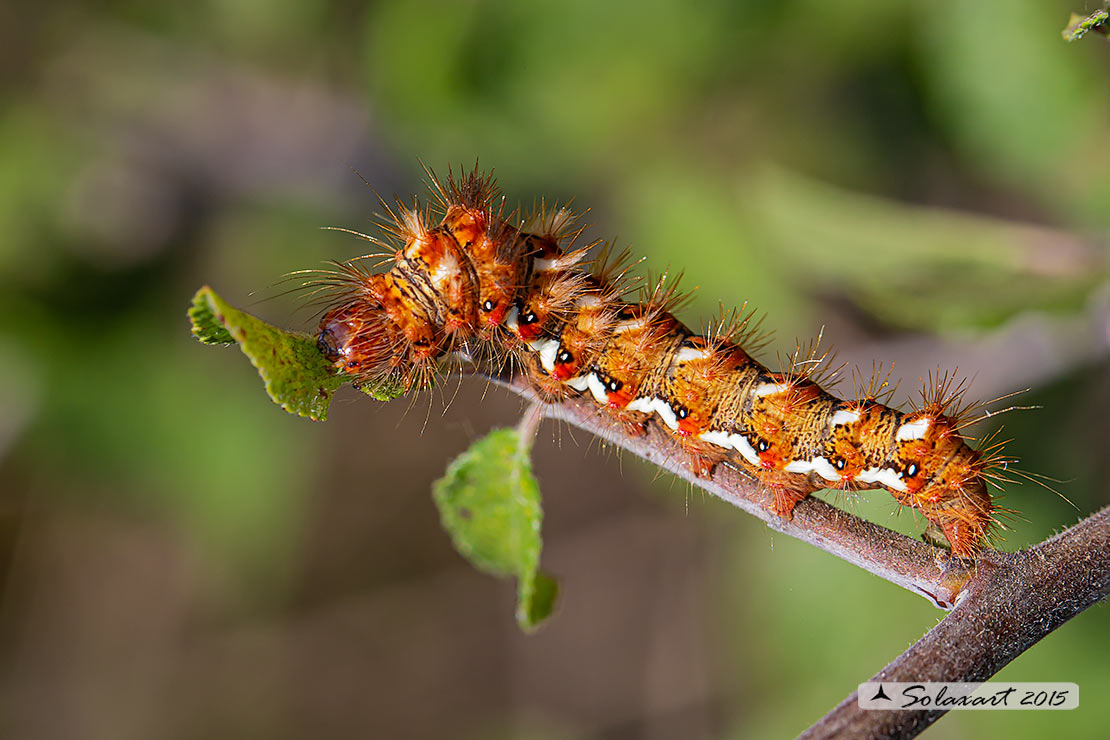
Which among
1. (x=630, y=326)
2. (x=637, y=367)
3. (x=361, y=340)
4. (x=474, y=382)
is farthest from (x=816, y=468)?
(x=474, y=382)

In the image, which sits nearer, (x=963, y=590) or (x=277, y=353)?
(x=277, y=353)

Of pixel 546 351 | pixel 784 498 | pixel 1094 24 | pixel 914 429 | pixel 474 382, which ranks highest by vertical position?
pixel 1094 24

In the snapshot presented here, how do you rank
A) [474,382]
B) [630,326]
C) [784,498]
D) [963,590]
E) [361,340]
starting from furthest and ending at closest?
1. [474,382]
2. [630,326]
3. [784,498]
4. [361,340]
5. [963,590]

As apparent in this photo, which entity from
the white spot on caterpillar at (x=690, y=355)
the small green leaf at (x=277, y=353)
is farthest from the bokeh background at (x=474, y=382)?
the small green leaf at (x=277, y=353)

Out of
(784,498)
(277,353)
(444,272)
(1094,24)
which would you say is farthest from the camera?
(444,272)

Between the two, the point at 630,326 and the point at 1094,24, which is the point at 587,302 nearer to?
the point at 630,326

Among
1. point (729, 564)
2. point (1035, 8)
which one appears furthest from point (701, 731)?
point (1035, 8)

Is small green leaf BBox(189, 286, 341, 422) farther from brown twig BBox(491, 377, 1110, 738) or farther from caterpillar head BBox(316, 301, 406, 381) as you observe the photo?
brown twig BBox(491, 377, 1110, 738)

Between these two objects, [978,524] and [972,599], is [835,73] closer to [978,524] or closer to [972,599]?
[978,524]
